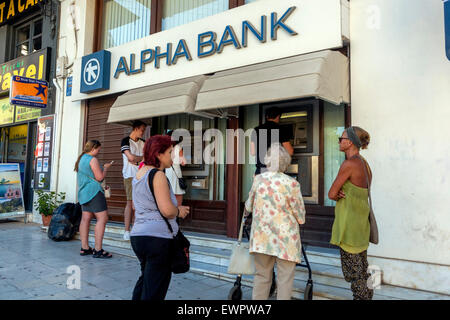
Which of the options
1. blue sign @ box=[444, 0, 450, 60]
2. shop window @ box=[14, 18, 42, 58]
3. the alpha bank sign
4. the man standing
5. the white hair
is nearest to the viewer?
the white hair

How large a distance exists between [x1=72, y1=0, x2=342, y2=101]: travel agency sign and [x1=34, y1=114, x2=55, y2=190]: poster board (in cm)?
161

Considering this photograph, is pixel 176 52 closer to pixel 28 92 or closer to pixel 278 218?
pixel 278 218

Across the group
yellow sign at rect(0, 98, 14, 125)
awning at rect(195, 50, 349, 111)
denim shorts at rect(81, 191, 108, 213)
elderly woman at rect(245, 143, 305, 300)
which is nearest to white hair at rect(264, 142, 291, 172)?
elderly woman at rect(245, 143, 305, 300)

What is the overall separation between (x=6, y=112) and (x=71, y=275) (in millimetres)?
8667

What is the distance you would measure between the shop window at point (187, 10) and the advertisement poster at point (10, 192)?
5.35 m

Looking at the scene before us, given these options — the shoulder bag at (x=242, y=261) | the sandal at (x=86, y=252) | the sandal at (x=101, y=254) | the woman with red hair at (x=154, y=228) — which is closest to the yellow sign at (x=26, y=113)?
the sandal at (x=86, y=252)

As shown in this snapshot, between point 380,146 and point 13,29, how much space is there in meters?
11.5

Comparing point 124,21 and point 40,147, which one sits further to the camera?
point 40,147

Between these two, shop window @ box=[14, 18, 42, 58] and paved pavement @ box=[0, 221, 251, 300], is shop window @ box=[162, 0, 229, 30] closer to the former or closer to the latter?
paved pavement @ box=[0, 221, 251, 300]

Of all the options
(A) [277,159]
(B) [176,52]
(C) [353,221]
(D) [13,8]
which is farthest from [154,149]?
(D) [13,8]

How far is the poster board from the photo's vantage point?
8.73 m

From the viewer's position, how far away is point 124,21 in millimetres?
8094

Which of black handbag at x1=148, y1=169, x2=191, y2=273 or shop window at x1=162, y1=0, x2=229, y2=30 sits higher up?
shop window at x1=162, y1=0, x2=229, y2=30
